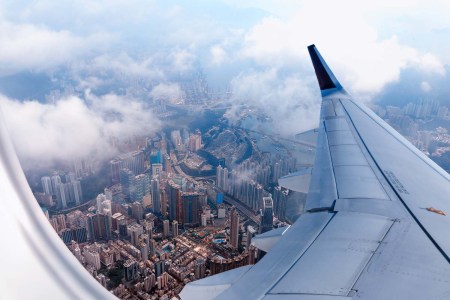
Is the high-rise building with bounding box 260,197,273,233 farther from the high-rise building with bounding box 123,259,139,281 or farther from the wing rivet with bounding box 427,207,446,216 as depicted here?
the wing rivet with bounding box 427,207,446,216

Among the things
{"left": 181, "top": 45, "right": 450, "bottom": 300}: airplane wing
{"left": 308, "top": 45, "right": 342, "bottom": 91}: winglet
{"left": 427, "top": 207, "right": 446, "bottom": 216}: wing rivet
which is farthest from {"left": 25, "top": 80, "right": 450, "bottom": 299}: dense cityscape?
{"left": 427, "top": 207, "right": 446, "bottom": 216}: wing rivet

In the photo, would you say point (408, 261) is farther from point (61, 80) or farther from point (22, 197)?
point (61, 80)

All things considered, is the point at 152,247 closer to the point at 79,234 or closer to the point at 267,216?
the point at 79,234

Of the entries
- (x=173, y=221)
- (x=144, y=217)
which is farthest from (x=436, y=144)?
(x=144, y=217)

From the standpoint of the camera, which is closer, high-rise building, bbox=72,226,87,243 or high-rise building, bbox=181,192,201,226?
high-rise building, bbox=72,226,87,243

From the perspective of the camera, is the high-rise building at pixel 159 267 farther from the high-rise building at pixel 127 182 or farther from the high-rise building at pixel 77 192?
the high-rise building at pixel 77 192

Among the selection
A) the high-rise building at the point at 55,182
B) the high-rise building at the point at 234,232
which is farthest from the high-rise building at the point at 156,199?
the high-rise building at the point at 55,182
